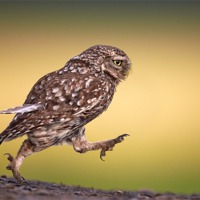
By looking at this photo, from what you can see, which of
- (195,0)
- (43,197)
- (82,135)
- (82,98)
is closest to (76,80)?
(82,98)

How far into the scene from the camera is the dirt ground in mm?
7277

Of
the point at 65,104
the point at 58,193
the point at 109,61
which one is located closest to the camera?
the point at 58,193

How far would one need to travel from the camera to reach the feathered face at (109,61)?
8514 mm

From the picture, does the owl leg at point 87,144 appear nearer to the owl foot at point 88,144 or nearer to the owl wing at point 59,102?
the owl foot at point 88,144

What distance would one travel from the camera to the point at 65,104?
798cm

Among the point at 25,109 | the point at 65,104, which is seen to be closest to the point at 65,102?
the point at 65,104

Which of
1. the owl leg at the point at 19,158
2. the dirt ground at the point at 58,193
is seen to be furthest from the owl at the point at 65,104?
the dirt ground at the point at 58,193

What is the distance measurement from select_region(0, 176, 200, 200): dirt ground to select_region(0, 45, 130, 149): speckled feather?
0.51 metres

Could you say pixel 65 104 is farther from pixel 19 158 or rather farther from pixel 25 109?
pixel 19 158

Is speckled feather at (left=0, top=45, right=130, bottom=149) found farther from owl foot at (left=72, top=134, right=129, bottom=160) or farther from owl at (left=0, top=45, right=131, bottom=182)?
owl foot at (left=72, top=134, right=129, bottom=160)

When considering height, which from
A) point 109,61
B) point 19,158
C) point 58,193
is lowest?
point 58,193

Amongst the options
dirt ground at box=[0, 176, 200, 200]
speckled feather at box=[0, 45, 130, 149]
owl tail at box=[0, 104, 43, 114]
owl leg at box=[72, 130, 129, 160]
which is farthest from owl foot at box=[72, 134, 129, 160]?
owl tail at box=[0, 104, 43, 114]

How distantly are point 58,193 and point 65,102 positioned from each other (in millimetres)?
973

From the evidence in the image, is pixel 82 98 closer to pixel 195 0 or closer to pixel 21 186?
pixel 21 186
